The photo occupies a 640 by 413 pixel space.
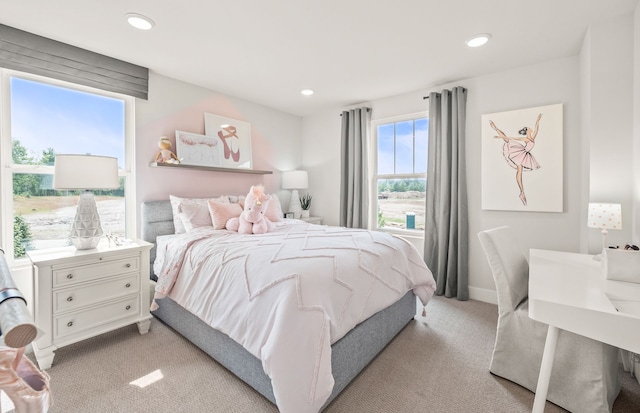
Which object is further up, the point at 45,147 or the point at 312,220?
the point at 45,147

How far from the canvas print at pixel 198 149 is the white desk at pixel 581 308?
10.9 feet

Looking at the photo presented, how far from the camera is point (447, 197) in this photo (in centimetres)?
334

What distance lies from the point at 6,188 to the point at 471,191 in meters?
4.38

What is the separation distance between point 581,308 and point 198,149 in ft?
11.7

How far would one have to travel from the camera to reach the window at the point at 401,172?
3.74 m

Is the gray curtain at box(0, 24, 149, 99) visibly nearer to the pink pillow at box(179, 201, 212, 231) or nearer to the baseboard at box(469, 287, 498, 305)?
the pink pillow at box(179, 201, 212, 231)

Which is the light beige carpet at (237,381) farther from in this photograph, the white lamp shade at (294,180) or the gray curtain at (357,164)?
the white lamp shade at (294,180)

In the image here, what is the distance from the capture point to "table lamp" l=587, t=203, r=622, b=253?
1907 mm

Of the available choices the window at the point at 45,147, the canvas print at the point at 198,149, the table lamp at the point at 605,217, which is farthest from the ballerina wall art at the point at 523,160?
the window at the point at 45,147

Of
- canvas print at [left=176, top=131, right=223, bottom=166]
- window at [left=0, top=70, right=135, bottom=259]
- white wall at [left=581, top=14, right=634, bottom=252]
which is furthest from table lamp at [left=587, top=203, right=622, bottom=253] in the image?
window at [left=0, top=70, right=135, bottom=259]

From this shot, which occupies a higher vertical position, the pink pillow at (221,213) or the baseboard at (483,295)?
the pink pillow at (221,213)

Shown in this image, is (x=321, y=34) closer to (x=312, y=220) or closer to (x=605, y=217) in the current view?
(x=605, y=217)

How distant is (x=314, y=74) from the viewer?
316cm

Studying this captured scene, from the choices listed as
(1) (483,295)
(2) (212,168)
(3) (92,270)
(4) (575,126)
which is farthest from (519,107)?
(3) (92,270)
